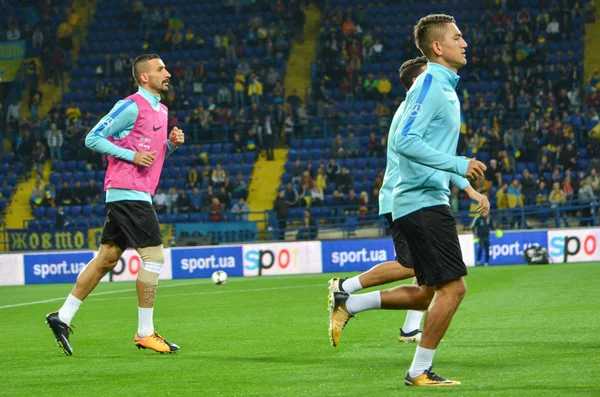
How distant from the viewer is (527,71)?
31281mm

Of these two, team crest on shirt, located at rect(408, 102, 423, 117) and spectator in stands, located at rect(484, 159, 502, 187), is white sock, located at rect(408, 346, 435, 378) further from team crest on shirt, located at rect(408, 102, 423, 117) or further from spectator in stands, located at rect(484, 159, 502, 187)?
spectator in stands, located at rect(484, 159, 502, 187)

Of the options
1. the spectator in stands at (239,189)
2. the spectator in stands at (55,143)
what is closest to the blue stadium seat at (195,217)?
the spectator in stands at (239,189)

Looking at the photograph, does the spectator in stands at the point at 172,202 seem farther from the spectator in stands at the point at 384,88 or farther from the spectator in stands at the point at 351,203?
the spectator in stands at the point at 384,88

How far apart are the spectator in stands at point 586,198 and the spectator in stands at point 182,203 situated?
10.5 metres

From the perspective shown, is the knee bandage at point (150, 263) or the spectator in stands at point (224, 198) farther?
the spectator in stands at point (224, 198)

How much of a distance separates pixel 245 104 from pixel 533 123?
30.6 ft

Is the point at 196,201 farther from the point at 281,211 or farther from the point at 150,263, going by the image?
the point at 150,263

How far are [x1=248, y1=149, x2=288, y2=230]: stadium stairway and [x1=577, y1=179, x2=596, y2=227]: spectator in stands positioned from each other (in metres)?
8.94

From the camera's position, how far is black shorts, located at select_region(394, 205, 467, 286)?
6152 mm

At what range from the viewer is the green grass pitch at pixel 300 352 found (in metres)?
6.47

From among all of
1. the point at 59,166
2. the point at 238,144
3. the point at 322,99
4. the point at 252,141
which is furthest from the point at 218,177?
→ the point at 59,166

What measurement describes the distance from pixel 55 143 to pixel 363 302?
26384 millimetres

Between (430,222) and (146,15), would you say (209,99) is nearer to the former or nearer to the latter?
(146,15)

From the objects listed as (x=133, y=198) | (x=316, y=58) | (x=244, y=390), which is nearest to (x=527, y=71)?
(x=316, y=58)
